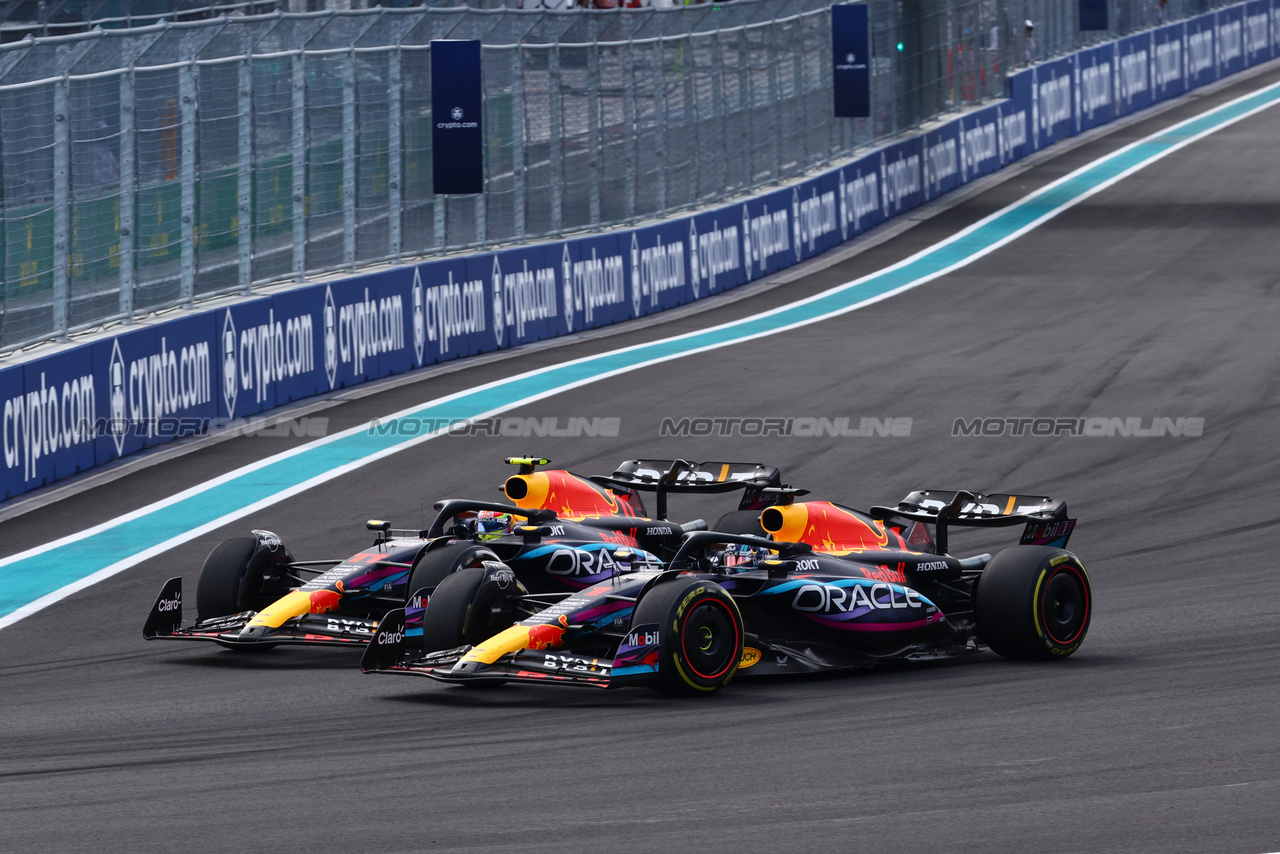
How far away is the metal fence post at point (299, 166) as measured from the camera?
1762 centimetres

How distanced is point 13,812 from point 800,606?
360cm

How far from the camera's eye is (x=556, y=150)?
73.1 feet

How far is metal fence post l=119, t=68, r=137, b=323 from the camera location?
15078mm

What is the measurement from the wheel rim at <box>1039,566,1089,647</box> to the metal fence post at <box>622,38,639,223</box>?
15.5 meters

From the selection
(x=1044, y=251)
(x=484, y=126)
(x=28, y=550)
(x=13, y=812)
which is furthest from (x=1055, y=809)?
(x=1044, y=251)

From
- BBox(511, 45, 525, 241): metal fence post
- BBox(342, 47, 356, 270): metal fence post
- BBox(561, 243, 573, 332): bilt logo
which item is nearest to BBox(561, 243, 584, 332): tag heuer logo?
BBox(561, 243, 573, 332): bilt logo

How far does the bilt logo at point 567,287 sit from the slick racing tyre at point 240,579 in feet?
40.2

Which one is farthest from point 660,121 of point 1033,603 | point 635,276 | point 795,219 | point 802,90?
point 1033,603

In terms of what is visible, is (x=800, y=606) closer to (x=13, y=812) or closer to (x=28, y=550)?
(x=13, y=812)

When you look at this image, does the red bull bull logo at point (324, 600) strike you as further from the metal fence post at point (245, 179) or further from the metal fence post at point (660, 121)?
the metal fence post at point (660, 121)

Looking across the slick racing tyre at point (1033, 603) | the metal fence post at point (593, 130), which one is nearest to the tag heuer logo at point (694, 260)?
the metal fence post at point (593, 130)

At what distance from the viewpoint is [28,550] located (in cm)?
1226

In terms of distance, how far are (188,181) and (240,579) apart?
7550 millimetres

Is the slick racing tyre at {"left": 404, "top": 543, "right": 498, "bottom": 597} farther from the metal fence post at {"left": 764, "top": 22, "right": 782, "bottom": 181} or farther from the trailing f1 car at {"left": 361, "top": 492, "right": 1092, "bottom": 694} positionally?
the metal fence post at {"left": 764, "top": 22, "right": 782, "bottom": 181}
